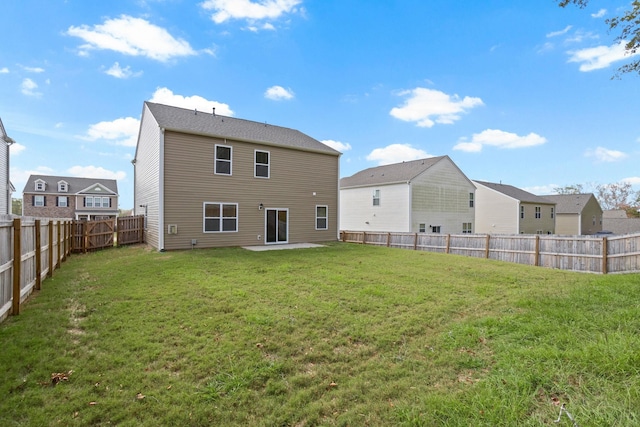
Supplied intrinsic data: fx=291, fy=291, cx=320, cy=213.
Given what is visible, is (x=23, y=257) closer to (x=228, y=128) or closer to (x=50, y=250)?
(x=50, y=250)

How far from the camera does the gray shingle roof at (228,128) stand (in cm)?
1344

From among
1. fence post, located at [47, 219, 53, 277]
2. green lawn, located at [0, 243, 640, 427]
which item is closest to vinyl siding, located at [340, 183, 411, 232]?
green lawn, located at [0, 243, 640, 427]

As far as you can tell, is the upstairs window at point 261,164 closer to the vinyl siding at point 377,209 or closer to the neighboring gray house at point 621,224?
the vinyl siding at point 377,209

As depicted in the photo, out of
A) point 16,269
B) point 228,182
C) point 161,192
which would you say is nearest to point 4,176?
point 161,192

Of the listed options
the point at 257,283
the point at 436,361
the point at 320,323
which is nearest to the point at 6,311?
the point at 257,283

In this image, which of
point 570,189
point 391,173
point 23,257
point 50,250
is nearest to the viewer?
point 23,257

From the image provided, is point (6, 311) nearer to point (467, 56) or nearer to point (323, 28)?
point (323, 28)

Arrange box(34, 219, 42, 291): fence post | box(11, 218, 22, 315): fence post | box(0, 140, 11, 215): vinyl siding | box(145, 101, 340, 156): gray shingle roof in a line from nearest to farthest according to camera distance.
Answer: box(11, 218, 22, 315): fence post < box(34, 219, 42, 291): fence post < box(145, 101, 340, 156): gray shingle roof < box(0, 140, 11, 215): vinyl siding

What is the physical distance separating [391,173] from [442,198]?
441cm

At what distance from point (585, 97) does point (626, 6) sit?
825 cm

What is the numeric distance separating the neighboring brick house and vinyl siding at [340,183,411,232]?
108ft

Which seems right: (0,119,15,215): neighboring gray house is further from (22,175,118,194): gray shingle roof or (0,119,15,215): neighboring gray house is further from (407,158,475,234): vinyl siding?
(22,175,118,194): gray shingle roof

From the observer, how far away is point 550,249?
1120 centimetres

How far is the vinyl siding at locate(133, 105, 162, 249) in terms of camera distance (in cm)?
1311
